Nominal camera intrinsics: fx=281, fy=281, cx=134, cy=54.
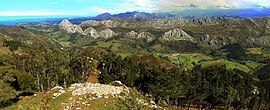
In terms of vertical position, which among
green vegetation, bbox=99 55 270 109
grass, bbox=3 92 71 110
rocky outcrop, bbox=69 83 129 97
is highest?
rocky outcrop, bbox=69 83 129 97

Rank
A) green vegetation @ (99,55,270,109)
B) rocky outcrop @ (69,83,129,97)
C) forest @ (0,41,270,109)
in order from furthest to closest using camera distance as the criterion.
A: green vegetation @ (99,55,270,109) < forest @ (0,41,270,109) < rocky outcrop @ (69,83,129,97)

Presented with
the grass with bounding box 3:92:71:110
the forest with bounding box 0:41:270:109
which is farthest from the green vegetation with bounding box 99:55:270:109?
the grass with bounding box 3:92:71:110

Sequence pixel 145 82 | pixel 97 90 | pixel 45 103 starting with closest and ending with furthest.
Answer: pixel 45 103 < pixel 97 90 < pixel 145 82

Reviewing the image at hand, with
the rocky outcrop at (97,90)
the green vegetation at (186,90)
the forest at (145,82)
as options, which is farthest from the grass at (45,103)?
the green vegetation at (186,90)

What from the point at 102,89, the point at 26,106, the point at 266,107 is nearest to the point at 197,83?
the point at 266,107

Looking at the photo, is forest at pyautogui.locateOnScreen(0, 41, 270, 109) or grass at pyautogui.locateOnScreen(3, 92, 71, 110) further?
forest at pyautogui.locateOnScreen(0, 41, 270, 109)

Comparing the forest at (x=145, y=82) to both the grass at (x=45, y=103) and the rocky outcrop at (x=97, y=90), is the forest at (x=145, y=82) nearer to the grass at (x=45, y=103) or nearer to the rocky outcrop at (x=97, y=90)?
the grass at (x=45, y=103)

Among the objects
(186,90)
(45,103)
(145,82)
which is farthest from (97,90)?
(186,90)

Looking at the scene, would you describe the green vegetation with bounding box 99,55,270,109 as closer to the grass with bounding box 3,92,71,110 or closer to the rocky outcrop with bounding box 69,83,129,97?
the rocky outcrop with bounding box 69,83,129,97

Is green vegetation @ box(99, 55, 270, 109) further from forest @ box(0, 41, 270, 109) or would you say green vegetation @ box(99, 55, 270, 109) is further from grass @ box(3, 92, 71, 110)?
grass @ box(3, 92, 71, 110)

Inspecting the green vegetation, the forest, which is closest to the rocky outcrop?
the forest

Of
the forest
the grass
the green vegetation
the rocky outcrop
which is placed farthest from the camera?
the green vegetation

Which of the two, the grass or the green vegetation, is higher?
the grass

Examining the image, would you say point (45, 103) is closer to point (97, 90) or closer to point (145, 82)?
point (97, 90)
